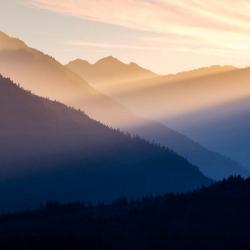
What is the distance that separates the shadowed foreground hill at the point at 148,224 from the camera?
5819cm

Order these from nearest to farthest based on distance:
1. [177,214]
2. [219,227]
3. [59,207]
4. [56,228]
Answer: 1. [56,228]
2. [219,227]
3. [177,214]
4. [59,207]

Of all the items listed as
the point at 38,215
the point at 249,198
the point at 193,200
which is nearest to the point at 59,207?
the point at 38,215

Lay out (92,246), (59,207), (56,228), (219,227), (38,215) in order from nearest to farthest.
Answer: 1. (92,246)
2. (56,228)
3. (219,227)
4. (38,215)
5. (59,207)

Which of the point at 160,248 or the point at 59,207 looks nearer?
the point at 160,248

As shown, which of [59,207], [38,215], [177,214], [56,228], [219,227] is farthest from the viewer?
[59,207]

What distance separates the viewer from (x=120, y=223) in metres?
74.0

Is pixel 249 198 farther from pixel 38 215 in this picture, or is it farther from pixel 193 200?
pixel 38 215

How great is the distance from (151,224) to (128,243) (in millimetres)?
13116

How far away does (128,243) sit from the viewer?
59.1 meters

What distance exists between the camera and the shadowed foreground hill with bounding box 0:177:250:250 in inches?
2291

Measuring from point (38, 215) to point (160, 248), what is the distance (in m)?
28.5

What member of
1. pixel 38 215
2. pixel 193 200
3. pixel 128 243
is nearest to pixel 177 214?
pixel 193 200

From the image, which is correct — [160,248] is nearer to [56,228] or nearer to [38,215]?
[56,228]

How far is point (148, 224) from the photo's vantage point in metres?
71.8
